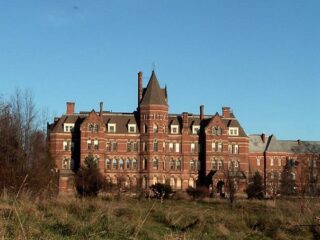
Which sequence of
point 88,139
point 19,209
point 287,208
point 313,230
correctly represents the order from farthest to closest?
point 88,139 → point 287,208 → point 313,230 → point 19,209

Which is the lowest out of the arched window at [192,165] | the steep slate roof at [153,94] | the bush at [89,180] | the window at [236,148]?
the bush at [89,180]

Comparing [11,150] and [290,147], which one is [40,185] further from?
[290,147]

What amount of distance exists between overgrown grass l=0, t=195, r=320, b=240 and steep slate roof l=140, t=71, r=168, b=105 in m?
61.4

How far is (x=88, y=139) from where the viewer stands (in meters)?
78.7

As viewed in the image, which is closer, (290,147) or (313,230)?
(313,230)

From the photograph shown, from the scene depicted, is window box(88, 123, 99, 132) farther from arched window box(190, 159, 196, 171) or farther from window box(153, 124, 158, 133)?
arched window box(190, 159, 196, 171)

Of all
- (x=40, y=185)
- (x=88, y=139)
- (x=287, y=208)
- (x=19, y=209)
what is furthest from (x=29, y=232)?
(x=88, y=139)

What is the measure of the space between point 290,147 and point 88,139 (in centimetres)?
3555

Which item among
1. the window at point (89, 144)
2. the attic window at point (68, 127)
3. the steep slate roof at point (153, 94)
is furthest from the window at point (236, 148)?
the attic window at point (68, 127)

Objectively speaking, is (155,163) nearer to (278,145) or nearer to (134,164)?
(134,164)

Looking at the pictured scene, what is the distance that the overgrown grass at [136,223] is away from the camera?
34.3 feet

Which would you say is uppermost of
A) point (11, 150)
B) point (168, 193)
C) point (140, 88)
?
point (140, 88)

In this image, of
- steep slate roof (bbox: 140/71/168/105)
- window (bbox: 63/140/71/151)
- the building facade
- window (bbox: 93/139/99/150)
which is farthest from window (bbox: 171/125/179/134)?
window (bbox: 63/140/71/151)

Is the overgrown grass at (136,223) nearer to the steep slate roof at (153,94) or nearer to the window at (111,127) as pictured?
the steep slate roof at (153,94)
